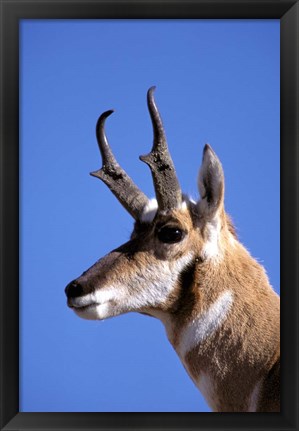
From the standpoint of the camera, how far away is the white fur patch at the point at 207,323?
12.8 feet

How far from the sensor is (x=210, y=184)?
13.3ft

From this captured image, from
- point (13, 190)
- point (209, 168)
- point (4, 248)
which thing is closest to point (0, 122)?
point (13, 190)

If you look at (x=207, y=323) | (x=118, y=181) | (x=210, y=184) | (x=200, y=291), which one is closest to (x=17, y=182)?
(x=118, y=181)

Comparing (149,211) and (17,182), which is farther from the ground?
(17,182)

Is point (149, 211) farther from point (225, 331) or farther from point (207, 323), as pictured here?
point (225, 331)

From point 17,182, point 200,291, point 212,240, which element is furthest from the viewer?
point 17,182

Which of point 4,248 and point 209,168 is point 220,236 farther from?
point 4,248

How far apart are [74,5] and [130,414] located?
128 inches

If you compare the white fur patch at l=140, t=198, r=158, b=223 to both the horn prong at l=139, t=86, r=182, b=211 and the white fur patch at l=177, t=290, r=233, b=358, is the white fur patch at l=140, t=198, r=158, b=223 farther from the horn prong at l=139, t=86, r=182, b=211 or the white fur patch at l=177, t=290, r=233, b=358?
the white fur patch at l=177, t=290, r=233, b=358

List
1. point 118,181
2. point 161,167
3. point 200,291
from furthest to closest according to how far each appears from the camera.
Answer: point 118,181 → point 161,167 → point 200,291

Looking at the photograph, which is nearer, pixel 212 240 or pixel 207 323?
pixel 207 323

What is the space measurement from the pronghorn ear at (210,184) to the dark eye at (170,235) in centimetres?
23

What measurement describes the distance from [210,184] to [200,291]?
0.74 metres

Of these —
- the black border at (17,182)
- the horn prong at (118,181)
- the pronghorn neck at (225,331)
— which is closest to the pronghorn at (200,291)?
the pronghorn neck at (225,331)
